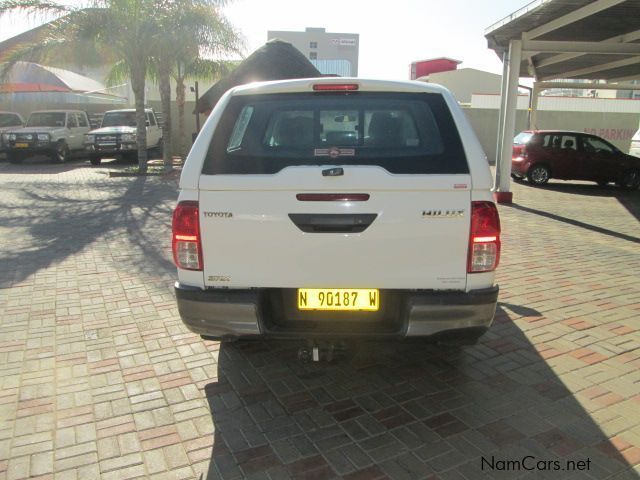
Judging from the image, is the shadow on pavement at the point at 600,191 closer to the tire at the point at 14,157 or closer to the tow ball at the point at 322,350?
the tow ball at the point at 322,350

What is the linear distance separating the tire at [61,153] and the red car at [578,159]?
15350mm

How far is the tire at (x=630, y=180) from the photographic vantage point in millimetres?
14383

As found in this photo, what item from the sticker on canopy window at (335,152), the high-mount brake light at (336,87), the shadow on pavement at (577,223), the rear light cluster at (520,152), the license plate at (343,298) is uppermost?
the high-mount brake light at (336,87)

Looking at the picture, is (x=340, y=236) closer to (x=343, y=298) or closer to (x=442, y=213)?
(x=343, y=298)

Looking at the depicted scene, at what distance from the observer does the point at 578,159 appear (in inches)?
567

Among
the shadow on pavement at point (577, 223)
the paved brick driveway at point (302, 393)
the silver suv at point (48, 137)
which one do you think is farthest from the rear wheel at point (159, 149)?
the paved brick driveway at point (302, 393)

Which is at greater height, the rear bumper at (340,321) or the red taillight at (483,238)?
the red taillight at (483,238)

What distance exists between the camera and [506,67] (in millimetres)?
12203

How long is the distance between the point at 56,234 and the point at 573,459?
302 inches

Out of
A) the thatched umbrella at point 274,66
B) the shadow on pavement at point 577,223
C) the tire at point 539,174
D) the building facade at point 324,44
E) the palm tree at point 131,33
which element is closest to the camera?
the shadow on pavement at point 577,223

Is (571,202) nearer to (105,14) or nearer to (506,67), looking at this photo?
(506,67)

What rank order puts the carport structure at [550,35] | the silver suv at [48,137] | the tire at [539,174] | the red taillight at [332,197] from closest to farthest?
the red taillight at [332,197]
the carport structure at [550,35]
the tire at [539,174]
the silver suv at [48,137]

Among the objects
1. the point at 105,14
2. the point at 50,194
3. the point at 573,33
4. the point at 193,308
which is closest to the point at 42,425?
the point at 193,308

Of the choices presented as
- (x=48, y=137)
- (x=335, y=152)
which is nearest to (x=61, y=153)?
(x=48, y=137)
